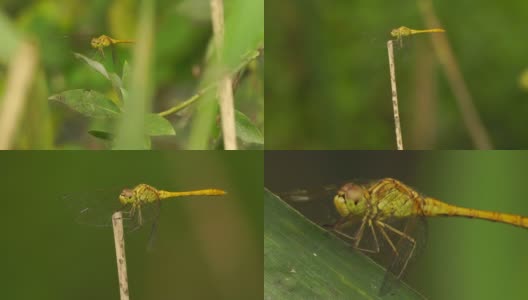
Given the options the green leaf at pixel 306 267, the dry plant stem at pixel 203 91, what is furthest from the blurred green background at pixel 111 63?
the green leaf at pixel 306 267

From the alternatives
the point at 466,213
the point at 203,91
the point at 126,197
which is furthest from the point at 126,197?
the point at 466,213

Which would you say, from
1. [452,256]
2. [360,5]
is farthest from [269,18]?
[452,256]

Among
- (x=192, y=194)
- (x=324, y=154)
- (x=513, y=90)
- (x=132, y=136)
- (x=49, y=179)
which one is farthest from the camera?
(x=513, y=90)

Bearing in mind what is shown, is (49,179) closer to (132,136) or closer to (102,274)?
(102,274)

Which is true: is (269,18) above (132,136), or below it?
above

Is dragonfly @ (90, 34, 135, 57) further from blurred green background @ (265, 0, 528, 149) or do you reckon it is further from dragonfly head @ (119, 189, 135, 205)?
blurred green background @ (265, 0, 528, 149)

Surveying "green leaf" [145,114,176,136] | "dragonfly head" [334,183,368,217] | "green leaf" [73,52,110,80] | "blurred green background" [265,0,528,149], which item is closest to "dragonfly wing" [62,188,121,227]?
"green leaf" [145,114,176,136]

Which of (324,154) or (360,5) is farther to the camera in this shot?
(360,5)
